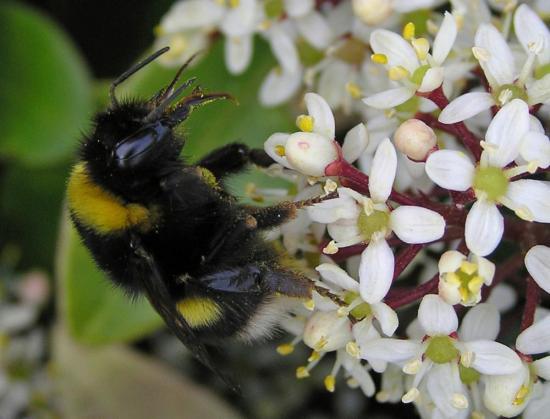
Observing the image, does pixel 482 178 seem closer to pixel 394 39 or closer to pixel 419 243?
pixel 419 243

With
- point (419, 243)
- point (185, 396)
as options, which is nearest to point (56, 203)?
point (185, 396)

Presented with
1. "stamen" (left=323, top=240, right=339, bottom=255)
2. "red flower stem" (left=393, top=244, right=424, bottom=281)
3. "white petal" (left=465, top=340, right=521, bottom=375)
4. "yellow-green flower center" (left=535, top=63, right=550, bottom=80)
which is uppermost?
"stamen" (left=323, top=240, right=339, bottom=255)

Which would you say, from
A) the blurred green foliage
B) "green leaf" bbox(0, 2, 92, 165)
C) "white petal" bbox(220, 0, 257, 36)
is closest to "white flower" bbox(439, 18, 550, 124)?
"white petal" bbox(220, 0, 257, 36)

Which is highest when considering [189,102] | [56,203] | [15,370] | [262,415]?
[189,102]

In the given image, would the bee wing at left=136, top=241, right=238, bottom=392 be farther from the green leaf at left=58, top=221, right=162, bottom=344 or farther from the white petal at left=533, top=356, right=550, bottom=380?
the green leaf at left=58, top=221, right=162, bottom=344

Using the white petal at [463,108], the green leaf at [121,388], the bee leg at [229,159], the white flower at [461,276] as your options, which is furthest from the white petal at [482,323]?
the green leaf at [121,388]

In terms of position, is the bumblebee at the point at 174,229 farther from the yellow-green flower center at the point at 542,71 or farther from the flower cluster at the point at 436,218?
the yellow-green flower center at the point at 542,71
